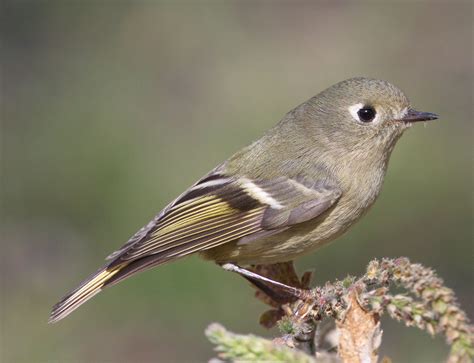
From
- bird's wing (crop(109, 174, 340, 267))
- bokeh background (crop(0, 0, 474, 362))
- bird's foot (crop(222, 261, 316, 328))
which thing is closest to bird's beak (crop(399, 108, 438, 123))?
bird's wing (crop(109, 174, 340, 267))

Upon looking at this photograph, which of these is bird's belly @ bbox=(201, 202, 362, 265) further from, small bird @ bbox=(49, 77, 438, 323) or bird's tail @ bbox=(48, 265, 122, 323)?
bird's tail @ bbox=(48, 265, 122, 323)

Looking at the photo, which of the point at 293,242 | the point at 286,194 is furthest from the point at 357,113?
the point at 293,242

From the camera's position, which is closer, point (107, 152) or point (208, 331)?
point (208, 331)

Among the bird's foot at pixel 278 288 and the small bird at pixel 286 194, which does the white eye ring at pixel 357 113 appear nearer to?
the small bird at pixel 286 194

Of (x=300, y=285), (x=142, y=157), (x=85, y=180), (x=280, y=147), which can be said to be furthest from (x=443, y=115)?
(x=300, y=285)

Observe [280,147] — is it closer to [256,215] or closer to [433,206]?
[256,215]

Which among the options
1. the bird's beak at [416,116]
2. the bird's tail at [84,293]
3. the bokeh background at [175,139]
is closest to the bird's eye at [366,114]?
the bird's beak at [416,116]
